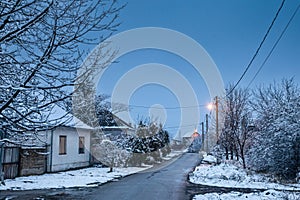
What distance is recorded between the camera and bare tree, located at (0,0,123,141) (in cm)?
346

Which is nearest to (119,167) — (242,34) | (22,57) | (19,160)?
(19,160)

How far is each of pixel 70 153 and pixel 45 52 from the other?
706 inches

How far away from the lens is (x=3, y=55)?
138 inches

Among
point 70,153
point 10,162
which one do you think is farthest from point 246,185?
point 70,153

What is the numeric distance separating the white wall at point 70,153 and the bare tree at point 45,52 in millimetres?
14668

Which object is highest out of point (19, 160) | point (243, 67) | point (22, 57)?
point (243, 67)

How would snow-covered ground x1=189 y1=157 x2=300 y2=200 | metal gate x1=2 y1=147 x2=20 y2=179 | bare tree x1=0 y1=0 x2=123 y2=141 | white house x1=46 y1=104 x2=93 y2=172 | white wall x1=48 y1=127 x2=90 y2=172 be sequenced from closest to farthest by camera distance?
bare tree x1=0 y1=0 x2=123 y2=141
snow-covered ground x1=189 y1=157 x2=300 y2=200
metal gate x1=2 y1=147 x2=20 y2=179
white house x1=46 y1=104 x2=93 y2=172
white wall x1=48 y1=127 x2=90 y2=172

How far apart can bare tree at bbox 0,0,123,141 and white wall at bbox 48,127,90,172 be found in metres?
14.7

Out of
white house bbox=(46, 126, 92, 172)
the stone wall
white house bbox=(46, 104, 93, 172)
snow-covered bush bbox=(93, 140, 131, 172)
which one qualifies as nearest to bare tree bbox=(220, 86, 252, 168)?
snow-covered bush bbox=(93, 140, 131, 172)

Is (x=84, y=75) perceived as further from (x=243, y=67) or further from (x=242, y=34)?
(x=243, y=67)

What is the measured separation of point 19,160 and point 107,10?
14056mm

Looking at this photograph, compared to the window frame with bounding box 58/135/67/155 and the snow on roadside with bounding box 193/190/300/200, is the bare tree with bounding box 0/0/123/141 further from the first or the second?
the window frame with bounding box 58/135/67/155

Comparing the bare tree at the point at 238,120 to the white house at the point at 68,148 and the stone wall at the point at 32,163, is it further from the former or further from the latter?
the stone wall at the point at 32,163

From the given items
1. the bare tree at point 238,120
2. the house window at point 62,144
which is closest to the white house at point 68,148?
the house window at point 62,144
